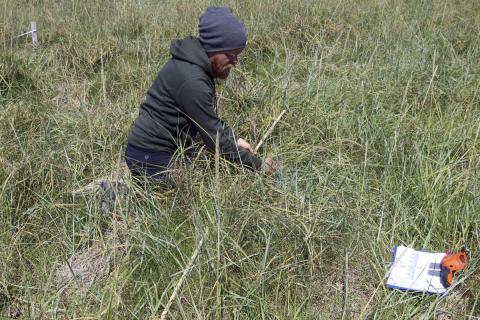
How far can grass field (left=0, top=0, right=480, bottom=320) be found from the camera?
5.12 ft

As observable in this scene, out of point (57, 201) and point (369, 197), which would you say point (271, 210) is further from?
point (57, 201)

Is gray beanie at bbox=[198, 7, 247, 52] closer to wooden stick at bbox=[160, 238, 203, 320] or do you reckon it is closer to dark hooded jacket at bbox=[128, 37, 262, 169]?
dark hooded jacket at bbox=[128, 37, 262, 169]

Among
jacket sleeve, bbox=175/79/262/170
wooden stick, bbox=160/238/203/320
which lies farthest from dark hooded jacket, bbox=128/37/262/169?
wooden stick, bbox=160/238/203/320

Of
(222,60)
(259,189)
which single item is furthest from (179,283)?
(222,60)

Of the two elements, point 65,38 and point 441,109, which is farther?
point 65,38

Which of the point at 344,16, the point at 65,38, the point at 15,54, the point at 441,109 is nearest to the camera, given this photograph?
the point at 441,109

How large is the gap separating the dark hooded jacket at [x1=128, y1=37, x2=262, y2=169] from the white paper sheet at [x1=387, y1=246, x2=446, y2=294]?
2.21 feet

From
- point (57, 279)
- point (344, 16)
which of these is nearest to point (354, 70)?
point (344, 16)

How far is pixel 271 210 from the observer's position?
179 cm

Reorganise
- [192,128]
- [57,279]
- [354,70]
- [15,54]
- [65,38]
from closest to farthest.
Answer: [57,279], [192,128], [354,70], [15,54], [65,38]

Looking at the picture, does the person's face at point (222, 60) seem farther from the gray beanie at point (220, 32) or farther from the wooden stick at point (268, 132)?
the wooden stick at point (268, 132)

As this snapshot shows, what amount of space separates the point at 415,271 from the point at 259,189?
2.05 feet

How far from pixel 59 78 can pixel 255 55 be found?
53.5 inches

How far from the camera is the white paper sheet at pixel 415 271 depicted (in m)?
1.63
